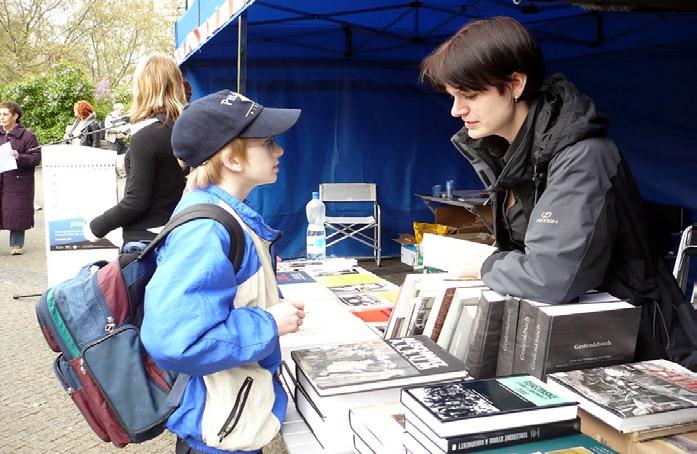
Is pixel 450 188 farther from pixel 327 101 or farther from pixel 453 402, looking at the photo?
pixel 453 402

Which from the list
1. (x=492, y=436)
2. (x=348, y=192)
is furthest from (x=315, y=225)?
(x=492, y=436)

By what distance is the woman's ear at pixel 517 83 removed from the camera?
1537 millimetres

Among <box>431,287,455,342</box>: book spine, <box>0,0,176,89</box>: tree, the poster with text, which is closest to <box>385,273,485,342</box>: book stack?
<box>431,287,455,342</box>: book spine

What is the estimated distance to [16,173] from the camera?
7219 mm

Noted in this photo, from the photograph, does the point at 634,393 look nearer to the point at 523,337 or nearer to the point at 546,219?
the point at 523,337

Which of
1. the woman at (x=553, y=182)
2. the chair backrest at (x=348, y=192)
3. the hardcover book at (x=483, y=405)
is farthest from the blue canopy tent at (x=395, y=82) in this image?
the hardcover book at (x=483, y=405)

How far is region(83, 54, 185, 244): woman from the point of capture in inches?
111

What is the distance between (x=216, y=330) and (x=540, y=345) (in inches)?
26.9

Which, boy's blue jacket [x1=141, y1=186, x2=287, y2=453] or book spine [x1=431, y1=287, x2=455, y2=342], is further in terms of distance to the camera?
book spine [x1=431, y1=287, x2=455, y2=342]

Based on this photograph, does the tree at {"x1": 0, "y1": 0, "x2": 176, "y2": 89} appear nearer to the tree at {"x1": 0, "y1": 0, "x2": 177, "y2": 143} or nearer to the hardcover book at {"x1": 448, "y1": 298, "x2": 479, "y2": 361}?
the tree at {"x1": 0, "y1": 0, "x2": 177, "y2": 143}

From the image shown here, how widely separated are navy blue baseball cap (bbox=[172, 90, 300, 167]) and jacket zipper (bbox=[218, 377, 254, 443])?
0.56 metres

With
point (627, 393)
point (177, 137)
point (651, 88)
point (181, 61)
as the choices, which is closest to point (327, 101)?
point (181, 61)

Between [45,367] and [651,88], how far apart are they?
5.22m

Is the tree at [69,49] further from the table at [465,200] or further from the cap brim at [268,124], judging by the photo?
the cap brim at [268,124]
